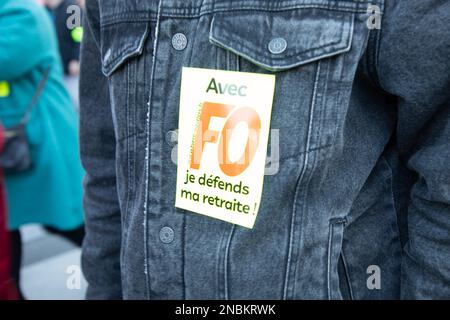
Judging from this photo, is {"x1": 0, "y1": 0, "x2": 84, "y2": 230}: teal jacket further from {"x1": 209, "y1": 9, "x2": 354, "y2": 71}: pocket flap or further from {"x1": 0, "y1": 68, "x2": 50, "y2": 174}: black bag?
{"x1": 209, "y1": 9, "x2": 354, "y2": 71}: pocket flap

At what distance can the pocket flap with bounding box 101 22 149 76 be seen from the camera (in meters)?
0.96

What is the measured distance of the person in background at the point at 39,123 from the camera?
7.98 feet

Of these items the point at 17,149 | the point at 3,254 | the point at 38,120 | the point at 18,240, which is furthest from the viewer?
the point at 18,240

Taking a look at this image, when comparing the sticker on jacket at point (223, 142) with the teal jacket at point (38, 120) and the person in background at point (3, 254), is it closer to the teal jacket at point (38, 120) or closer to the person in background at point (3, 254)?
the person in background at point (3, 254)

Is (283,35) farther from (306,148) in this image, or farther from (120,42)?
(120,42)

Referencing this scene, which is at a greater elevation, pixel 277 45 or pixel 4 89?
pixel 277 45

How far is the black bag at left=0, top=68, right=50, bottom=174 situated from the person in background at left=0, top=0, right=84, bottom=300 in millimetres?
35

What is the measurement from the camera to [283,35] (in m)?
0.84

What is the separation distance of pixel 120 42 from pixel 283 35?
0.97 ft

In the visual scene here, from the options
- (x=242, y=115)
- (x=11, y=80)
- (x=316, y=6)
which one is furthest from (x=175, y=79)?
(x=11, y=80)

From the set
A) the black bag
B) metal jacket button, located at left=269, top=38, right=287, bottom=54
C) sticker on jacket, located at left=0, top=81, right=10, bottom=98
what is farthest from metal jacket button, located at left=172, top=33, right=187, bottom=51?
sticker on jacket, located at left=0, top=81, right=10, bottom=98

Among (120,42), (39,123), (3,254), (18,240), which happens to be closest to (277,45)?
(120,42)

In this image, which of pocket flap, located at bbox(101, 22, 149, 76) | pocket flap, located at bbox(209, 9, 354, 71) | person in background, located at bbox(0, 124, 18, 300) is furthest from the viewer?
person in background, located at bbox(0, 124, 18, 300)

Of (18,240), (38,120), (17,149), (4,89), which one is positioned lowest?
(18,240)
